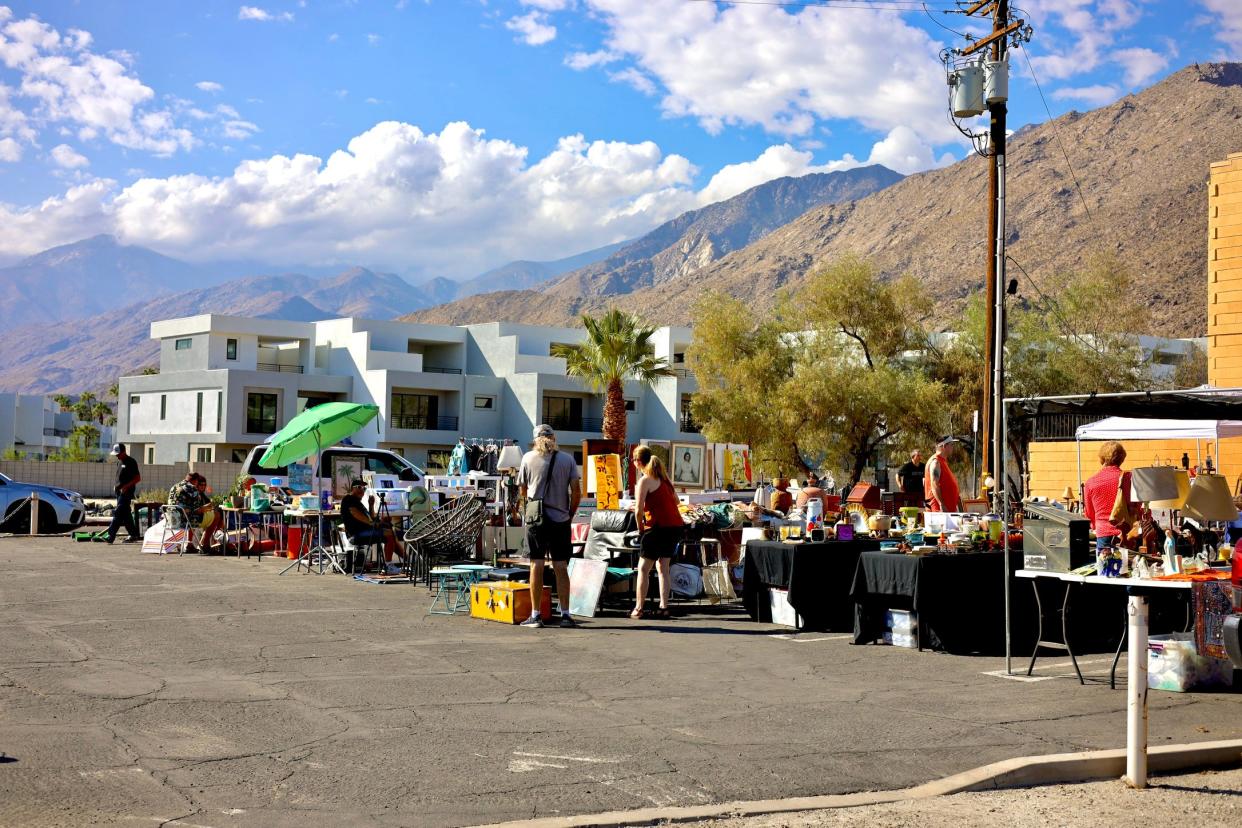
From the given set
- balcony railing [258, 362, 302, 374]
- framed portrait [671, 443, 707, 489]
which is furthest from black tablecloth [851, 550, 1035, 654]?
balcony railing [258, 362, 302, 374]

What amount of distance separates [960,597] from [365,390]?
5306 centimetres

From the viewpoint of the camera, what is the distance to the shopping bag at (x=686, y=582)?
1471cm

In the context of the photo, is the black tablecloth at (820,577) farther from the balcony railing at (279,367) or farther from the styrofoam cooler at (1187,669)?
the balcony railing at (279,367)

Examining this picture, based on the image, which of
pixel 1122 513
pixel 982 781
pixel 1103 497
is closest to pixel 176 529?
pixel 1103 497

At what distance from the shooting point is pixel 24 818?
17.6 ft

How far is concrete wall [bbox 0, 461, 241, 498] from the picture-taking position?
43781 mm

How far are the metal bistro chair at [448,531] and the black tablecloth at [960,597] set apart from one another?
616 centimetres

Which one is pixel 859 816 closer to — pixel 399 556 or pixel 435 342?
pixel 399 556

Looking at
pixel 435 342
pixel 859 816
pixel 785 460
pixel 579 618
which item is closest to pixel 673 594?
pixel 579 618

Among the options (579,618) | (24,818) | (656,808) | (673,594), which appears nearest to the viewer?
(24,818)

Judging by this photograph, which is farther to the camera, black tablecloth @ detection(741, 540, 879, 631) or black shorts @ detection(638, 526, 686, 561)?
black shorts @ detection(638, 526, 686, 561)

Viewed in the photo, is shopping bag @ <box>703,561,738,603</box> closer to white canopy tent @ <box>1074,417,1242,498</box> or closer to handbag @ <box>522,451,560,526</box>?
handbag @ <box>522,451,560,526</box>

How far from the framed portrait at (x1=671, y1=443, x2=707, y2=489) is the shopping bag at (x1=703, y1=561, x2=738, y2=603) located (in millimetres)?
6925

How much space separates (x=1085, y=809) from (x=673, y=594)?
29.0ft
